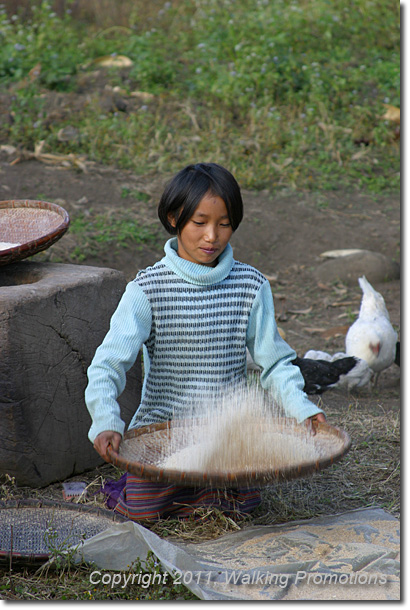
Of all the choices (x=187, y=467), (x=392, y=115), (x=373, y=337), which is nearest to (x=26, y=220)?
(x=187, y=467)

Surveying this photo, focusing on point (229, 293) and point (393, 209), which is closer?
point (229, 293)

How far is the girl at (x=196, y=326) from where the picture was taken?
7.54 ft

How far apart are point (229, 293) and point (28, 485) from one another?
3.55ft

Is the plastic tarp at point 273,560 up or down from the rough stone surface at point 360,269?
up

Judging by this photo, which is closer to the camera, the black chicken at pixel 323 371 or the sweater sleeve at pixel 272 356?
the sweater sleeve at pixel 272 356

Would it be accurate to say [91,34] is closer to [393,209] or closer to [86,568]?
[393,209]

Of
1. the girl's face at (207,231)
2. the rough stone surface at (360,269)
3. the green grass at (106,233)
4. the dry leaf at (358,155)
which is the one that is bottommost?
the rough stone surface at (360,269)

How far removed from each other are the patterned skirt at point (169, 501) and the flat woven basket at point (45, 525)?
0.13 m

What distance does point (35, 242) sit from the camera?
288cm

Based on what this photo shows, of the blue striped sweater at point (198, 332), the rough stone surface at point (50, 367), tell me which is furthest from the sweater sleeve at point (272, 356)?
the rough stone surface at point (50, 367)

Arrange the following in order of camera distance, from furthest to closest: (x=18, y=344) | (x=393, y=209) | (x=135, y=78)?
1. (x=135, y=78)
2. (x=393, y=209)
3. (x=18, y=344)

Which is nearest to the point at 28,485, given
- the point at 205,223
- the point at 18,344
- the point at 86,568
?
the point at 18,344

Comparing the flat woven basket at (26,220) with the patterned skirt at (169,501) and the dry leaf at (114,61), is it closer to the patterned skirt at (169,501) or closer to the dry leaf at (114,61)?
the patterned skirt at (169,501)

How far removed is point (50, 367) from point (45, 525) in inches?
25.0
